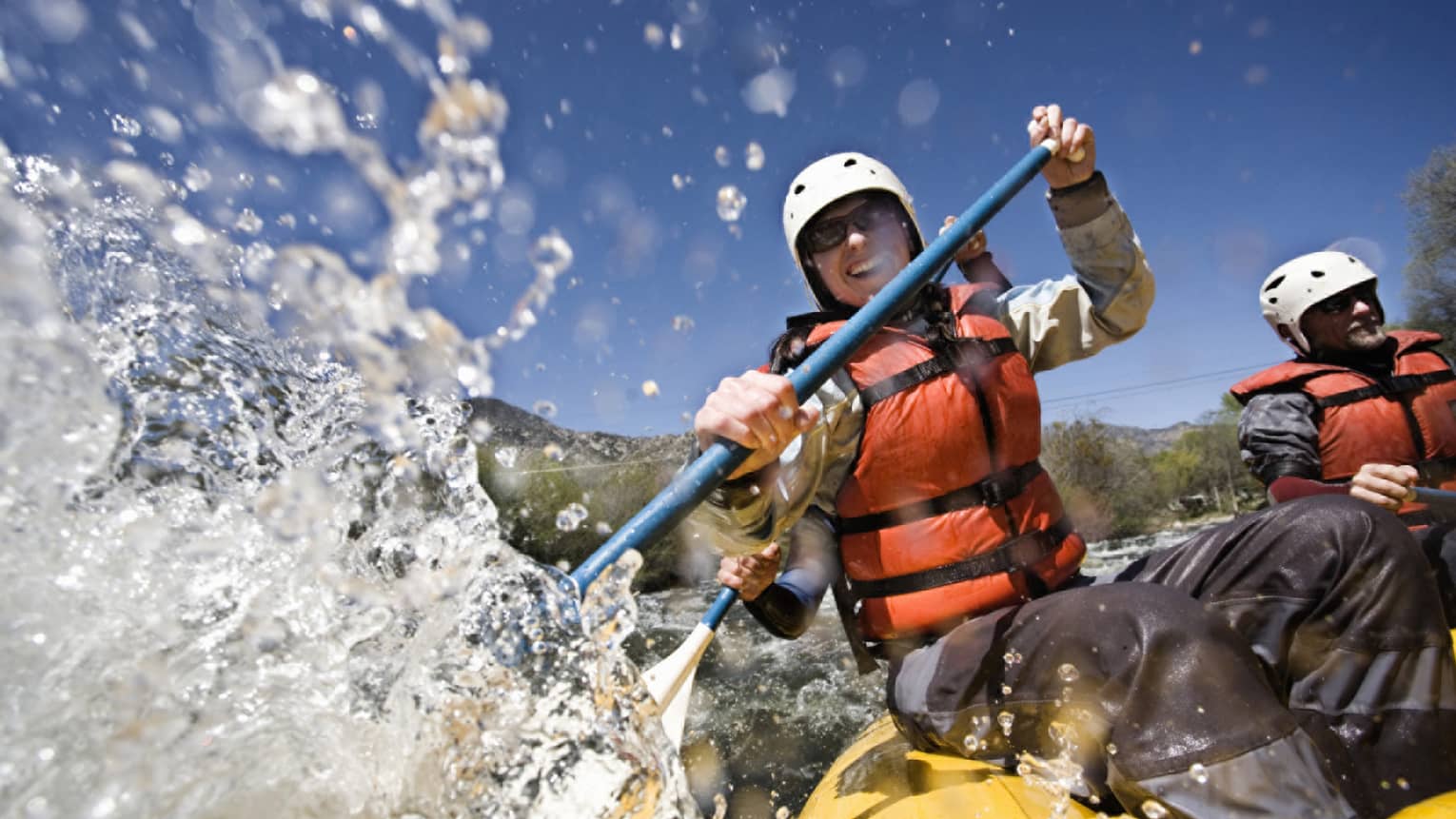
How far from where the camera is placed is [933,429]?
2.03 meters

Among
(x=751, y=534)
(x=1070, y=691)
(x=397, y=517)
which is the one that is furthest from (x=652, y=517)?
(x=1070, y=691)

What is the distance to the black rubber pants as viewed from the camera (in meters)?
1.26

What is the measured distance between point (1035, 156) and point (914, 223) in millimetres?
696

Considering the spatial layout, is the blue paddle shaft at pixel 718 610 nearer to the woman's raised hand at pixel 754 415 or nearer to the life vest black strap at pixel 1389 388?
the woman's raised hand at pixel 754 415

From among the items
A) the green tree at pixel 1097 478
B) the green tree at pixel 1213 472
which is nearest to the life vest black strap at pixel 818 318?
the green tree at pixel 1097 478

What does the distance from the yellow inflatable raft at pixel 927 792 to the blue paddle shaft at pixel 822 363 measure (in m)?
1.00

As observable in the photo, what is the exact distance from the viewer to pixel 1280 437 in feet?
12.3

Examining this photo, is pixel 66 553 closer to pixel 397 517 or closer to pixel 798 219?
pixel 397 517

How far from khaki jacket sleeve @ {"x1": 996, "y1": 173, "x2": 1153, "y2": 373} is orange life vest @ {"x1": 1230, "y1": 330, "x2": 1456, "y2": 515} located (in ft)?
8.49

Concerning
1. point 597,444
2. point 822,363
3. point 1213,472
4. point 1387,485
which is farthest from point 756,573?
point 1213,472

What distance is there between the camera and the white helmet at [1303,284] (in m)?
4.02

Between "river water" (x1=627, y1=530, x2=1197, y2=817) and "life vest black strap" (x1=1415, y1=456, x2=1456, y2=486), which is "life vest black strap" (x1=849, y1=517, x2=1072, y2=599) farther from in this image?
"life vest black strap" (x1=1415, y1=456, x2=1456, y2=486)

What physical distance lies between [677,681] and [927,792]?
1.89 metres

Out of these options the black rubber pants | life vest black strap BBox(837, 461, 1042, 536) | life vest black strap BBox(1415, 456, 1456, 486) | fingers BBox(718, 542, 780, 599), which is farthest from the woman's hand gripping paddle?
life vest black strap BBox(1415, 456, 1456, 486)
